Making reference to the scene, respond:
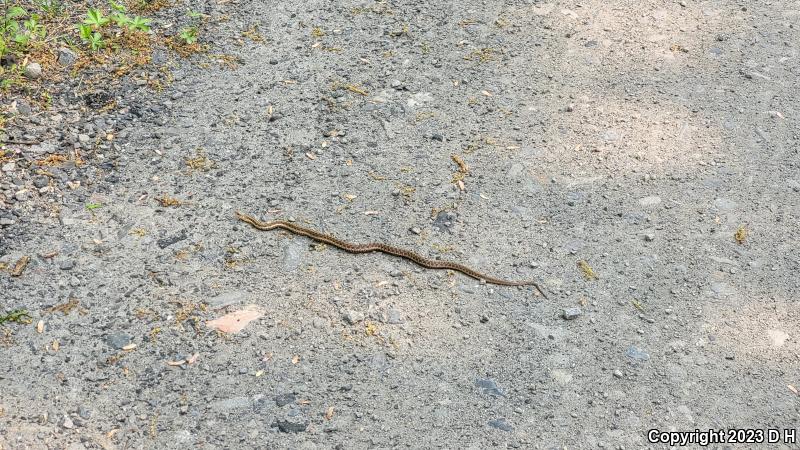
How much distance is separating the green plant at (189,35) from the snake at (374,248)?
6.77 ft

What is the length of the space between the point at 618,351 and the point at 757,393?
28.4 inches

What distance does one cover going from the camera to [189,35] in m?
6.63

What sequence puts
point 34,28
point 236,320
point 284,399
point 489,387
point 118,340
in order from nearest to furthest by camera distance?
point 284,399 → point 489,387 → point 118,340 → point 236,320 → point 34,28

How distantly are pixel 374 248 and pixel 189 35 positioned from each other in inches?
111

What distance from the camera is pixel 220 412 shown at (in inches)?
160

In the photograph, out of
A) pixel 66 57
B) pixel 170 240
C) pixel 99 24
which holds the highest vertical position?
pixel 99 24

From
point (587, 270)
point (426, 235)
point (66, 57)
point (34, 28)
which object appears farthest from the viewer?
point (34, 28)

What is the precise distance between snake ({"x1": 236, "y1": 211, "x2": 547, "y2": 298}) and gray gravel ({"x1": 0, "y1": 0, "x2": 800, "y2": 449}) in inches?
2.2

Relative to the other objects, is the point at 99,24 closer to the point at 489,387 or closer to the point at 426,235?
the point at 426,235

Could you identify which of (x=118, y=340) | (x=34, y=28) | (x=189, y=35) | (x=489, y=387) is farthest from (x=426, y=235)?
(x=34, y=28)

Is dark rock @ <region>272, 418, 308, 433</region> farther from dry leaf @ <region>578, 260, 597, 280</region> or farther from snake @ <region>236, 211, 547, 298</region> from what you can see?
dry leaf @ <region>578, 260, 597, 280</region>

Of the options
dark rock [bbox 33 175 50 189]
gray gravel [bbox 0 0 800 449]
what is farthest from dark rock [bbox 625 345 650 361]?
dark rock [bbox 33 175 50 189]

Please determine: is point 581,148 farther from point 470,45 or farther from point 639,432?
point 639,432

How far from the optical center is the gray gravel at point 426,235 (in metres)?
4.13
